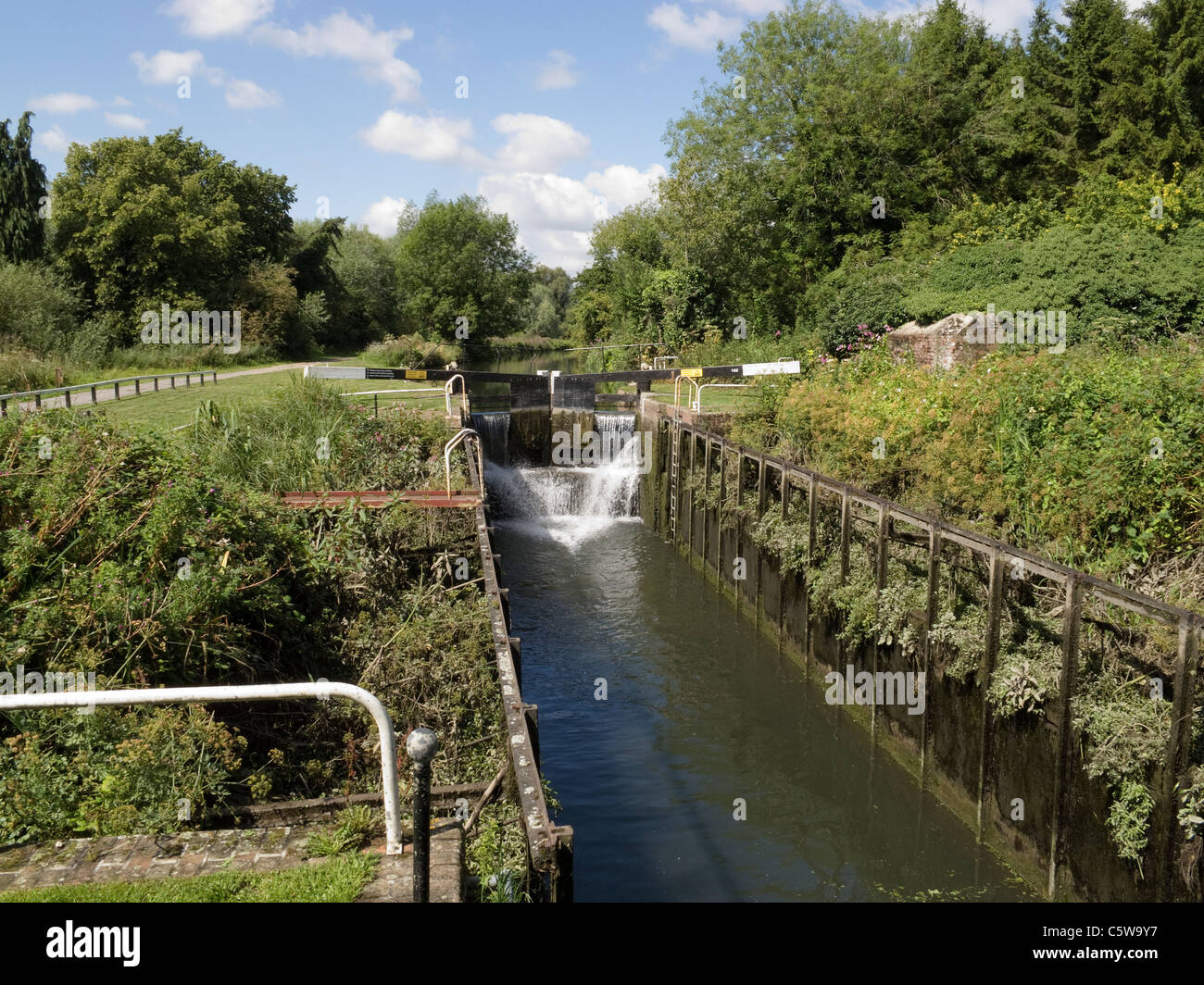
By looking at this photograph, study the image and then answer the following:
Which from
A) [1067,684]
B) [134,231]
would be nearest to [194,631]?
[1067,684]

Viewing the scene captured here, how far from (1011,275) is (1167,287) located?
11.7 feet

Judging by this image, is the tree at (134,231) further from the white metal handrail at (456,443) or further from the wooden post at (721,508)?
the wooden post at (721,508)

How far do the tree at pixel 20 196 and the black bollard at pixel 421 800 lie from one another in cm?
4055

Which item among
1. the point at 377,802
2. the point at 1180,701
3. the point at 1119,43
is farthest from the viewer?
the point at 1119,43

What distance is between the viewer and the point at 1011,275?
19.1 m

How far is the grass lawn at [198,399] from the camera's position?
17.6 metres

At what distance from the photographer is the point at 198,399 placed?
21.7 metres

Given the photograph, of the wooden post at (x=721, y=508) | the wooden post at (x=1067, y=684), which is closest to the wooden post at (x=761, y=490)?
the wooden post at (x=721, y=508)

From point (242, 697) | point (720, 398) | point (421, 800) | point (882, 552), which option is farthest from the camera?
point (720, 398)

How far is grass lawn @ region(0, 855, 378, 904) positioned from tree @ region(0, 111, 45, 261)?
1557 inches

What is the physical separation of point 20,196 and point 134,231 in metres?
4.24

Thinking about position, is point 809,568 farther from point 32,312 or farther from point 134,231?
point 134,231
